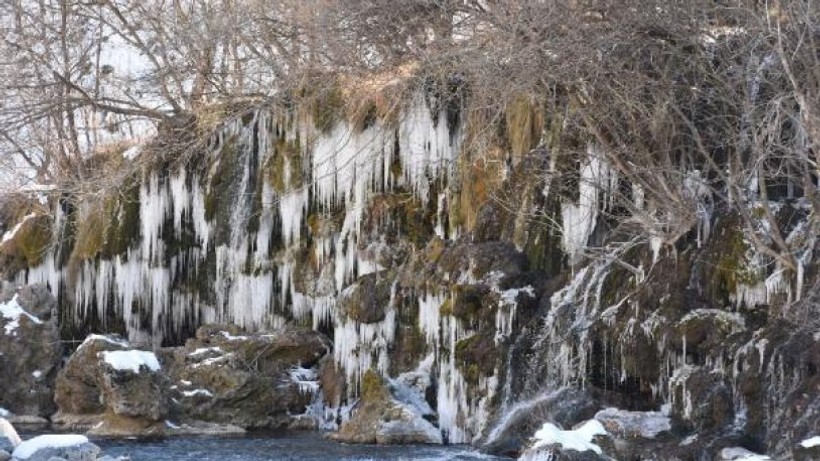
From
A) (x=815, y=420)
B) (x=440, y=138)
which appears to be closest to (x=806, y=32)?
(x=815, y=420)

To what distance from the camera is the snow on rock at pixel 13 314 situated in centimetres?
2494

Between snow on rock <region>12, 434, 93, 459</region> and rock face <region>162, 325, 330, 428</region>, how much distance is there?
6.56 metres

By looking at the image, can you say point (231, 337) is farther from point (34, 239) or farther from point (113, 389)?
point (34, 239)

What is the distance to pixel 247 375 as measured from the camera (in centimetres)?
2262

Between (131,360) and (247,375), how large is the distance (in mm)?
2027

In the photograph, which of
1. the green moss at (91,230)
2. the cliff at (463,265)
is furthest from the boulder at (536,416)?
the green moss at (91,230)

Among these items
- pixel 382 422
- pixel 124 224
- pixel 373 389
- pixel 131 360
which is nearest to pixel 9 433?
pixel 131 360

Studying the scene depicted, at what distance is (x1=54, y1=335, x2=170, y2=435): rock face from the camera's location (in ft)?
69.7

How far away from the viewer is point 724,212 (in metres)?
17.2

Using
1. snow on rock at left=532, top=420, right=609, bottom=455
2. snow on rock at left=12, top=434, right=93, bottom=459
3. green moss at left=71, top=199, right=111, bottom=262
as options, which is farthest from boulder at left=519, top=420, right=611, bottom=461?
green moss at left=71, top=199, right=111, bottom=262

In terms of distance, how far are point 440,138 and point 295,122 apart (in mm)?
3657

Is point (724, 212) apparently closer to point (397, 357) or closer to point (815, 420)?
point (815, 420)

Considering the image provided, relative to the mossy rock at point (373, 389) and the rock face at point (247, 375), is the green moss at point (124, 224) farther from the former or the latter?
the mossy rock at point (373, 389)

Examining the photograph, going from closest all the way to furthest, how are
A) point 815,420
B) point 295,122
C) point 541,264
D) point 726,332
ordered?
point 815,420 → point 726,332 → point 541,264 → point 295,122
